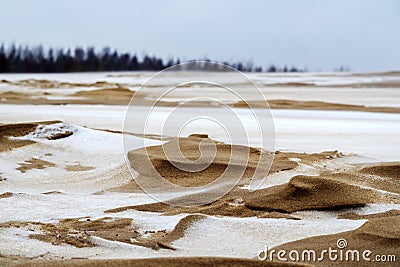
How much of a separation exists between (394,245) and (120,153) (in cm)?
243

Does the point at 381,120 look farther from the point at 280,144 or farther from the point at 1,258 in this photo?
the point at 1,258

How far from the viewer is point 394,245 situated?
1995 mm

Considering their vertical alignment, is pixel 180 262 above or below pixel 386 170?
below

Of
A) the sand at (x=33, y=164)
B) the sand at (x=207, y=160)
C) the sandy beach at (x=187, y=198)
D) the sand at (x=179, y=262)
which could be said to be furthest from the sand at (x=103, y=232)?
the sand at (x=33, y=164)

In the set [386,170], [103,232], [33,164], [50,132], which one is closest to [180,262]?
[103,232]

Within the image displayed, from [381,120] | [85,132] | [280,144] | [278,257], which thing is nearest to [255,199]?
[278,257]

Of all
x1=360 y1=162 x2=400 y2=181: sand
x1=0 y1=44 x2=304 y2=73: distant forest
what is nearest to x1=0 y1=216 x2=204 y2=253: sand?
x1=360 y1=162 x2=400 y2=181: sand

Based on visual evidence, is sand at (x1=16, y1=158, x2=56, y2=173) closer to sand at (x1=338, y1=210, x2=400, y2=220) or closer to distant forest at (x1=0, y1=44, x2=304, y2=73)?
sand at (x1=338, y1=210, x2=400, y2=220)

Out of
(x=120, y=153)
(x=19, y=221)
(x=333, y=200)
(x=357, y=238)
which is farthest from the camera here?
(x=120, y=153)

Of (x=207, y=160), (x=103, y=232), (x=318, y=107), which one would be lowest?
(x=103, y=232)

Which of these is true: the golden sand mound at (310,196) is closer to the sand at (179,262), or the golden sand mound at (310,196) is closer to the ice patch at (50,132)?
the sand at (179,262)

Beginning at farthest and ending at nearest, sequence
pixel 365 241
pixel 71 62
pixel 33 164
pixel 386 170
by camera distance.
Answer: pixel 71 62 → pixel 33 164 → pixel 386 170 → pixel 365 241

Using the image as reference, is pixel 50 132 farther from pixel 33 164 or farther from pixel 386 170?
pixel 386 170

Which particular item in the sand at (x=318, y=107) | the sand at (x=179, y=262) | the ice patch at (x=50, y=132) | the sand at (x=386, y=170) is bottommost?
the sand at (x=179, y=262)
